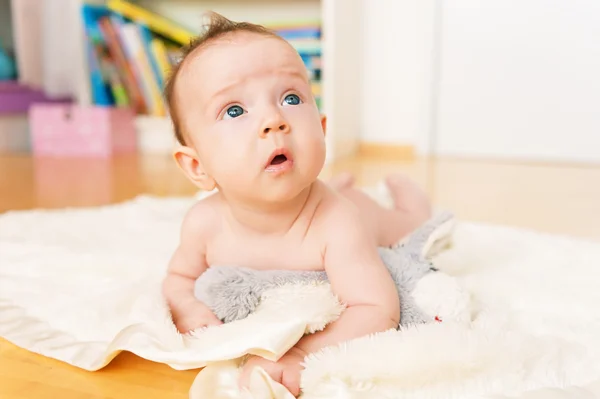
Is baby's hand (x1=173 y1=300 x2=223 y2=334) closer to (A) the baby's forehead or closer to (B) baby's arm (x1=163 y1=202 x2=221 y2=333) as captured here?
(B) baby's arm (x1=163 y1=202 x2=221 y2=333)

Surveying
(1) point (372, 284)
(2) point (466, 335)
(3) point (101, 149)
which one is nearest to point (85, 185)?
(3) point (101, 149)

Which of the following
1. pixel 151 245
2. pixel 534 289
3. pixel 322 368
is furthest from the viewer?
pixel 151 245

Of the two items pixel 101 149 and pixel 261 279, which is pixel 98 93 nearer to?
pixel 101 149

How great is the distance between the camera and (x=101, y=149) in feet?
8.16

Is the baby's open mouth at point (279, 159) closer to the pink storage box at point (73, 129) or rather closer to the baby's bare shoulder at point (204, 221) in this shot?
the baby's bare shoulder at point (204, 221)

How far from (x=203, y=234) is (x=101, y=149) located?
185cm

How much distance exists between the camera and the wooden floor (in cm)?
62

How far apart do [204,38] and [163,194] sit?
0.97 m

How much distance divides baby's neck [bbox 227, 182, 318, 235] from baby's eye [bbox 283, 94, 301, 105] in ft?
0.34

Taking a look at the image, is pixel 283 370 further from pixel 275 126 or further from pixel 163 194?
pixel 163 194

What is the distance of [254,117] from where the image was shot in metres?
0.66

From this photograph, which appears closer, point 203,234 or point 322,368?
point 322,368

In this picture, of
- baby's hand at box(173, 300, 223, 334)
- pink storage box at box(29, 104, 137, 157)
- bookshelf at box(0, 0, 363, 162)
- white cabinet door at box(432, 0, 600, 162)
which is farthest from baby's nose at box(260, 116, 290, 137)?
pink storage box at box(29, 104, 137, 157)

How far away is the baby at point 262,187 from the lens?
65 centimetres
